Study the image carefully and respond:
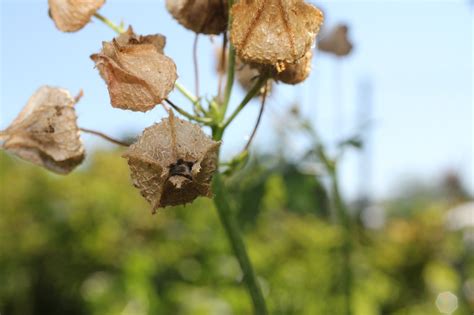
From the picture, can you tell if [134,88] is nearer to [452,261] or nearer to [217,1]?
[217,1]

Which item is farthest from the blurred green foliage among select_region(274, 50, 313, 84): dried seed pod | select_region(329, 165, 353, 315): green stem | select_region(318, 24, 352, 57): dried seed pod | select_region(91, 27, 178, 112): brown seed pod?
select_region(91, 27, 178, 112): brown seed pod

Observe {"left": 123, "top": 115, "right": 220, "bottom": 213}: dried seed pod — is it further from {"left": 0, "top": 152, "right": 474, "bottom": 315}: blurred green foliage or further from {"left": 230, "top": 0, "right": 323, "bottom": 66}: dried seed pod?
{"left": 0, "top": 152, "right": 474, "bottom": 315}: blurred green foliage

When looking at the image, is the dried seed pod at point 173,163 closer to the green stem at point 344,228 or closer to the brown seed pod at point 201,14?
the brown seed pod at point 201,14

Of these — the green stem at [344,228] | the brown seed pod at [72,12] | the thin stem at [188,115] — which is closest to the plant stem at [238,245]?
the thin stem at [188,115]

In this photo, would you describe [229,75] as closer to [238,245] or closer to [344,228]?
[238,245]

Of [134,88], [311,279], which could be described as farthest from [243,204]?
[311,279]

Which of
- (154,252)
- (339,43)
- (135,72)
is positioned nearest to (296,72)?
(135,72)
